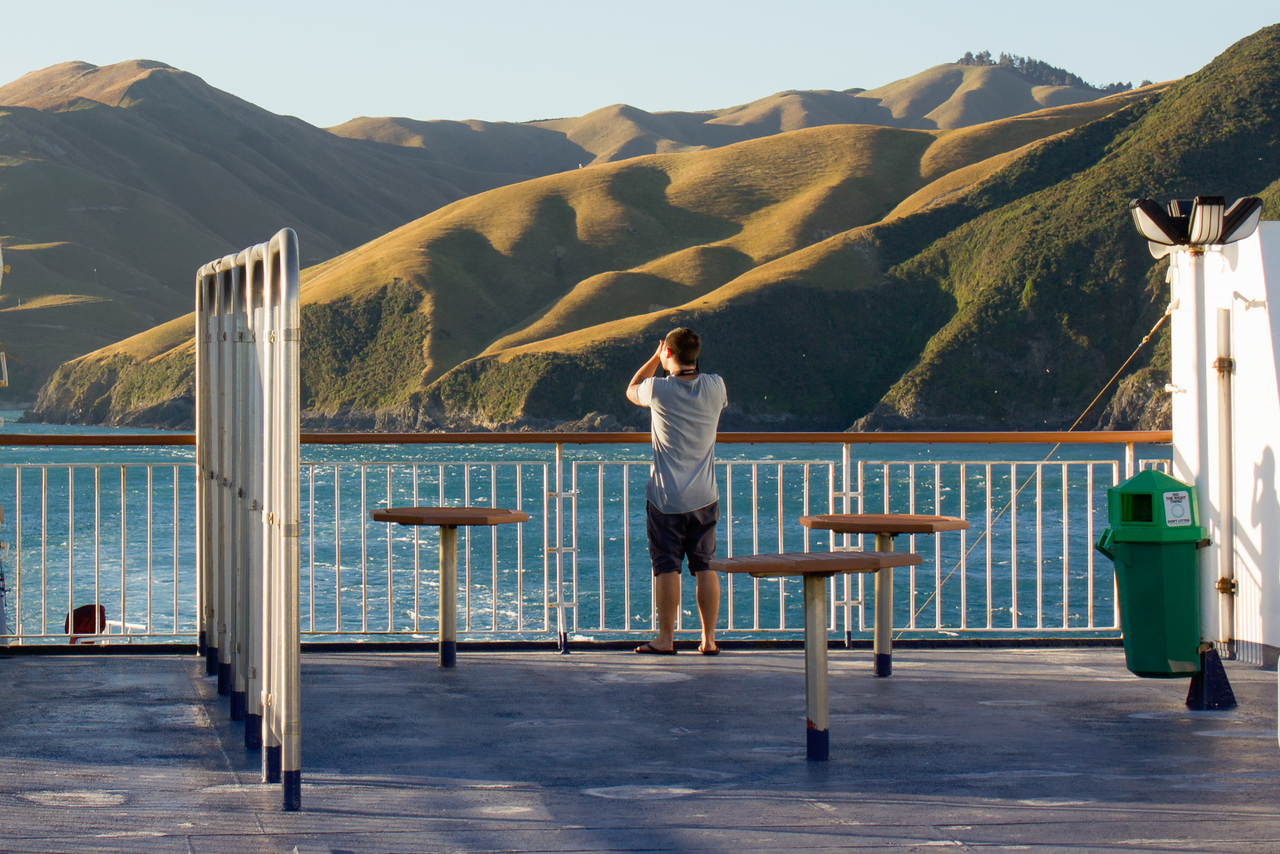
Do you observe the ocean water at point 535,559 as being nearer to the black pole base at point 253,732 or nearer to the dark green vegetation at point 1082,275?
the black pole base at point 253,732

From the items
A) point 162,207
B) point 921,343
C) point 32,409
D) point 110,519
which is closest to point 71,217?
point 162,207

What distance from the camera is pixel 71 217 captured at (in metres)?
147

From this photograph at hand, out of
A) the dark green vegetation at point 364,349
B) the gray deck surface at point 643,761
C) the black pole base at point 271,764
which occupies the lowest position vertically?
the gray deck surface at point 643,761

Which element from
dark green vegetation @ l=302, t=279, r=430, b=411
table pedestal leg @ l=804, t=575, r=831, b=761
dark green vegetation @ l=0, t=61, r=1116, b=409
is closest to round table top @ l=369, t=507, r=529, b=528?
table pedestal leg @ l=804, t=575, r=831, b=761

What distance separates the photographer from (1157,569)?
448cm

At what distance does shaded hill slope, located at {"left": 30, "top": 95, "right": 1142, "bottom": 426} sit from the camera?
86.2 metres

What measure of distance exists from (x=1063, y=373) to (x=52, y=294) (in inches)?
3933

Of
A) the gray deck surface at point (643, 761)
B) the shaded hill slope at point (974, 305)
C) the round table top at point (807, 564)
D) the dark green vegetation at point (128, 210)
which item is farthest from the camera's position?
the dark green vegetation at point (128, 210)

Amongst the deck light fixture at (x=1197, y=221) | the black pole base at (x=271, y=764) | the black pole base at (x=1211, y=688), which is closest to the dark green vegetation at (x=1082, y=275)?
the deck light fixture at (x=1197, y=221)

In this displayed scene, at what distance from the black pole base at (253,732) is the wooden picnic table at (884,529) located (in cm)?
210

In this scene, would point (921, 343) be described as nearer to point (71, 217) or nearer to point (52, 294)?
point (52, 294)

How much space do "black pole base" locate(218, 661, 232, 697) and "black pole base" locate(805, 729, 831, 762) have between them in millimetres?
2095

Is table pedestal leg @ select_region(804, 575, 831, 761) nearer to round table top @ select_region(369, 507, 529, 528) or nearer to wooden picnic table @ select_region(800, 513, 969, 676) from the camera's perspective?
wooden picnic table @ select_region(800, 513, 969, 676)

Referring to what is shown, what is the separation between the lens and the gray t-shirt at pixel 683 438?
5129 mm
